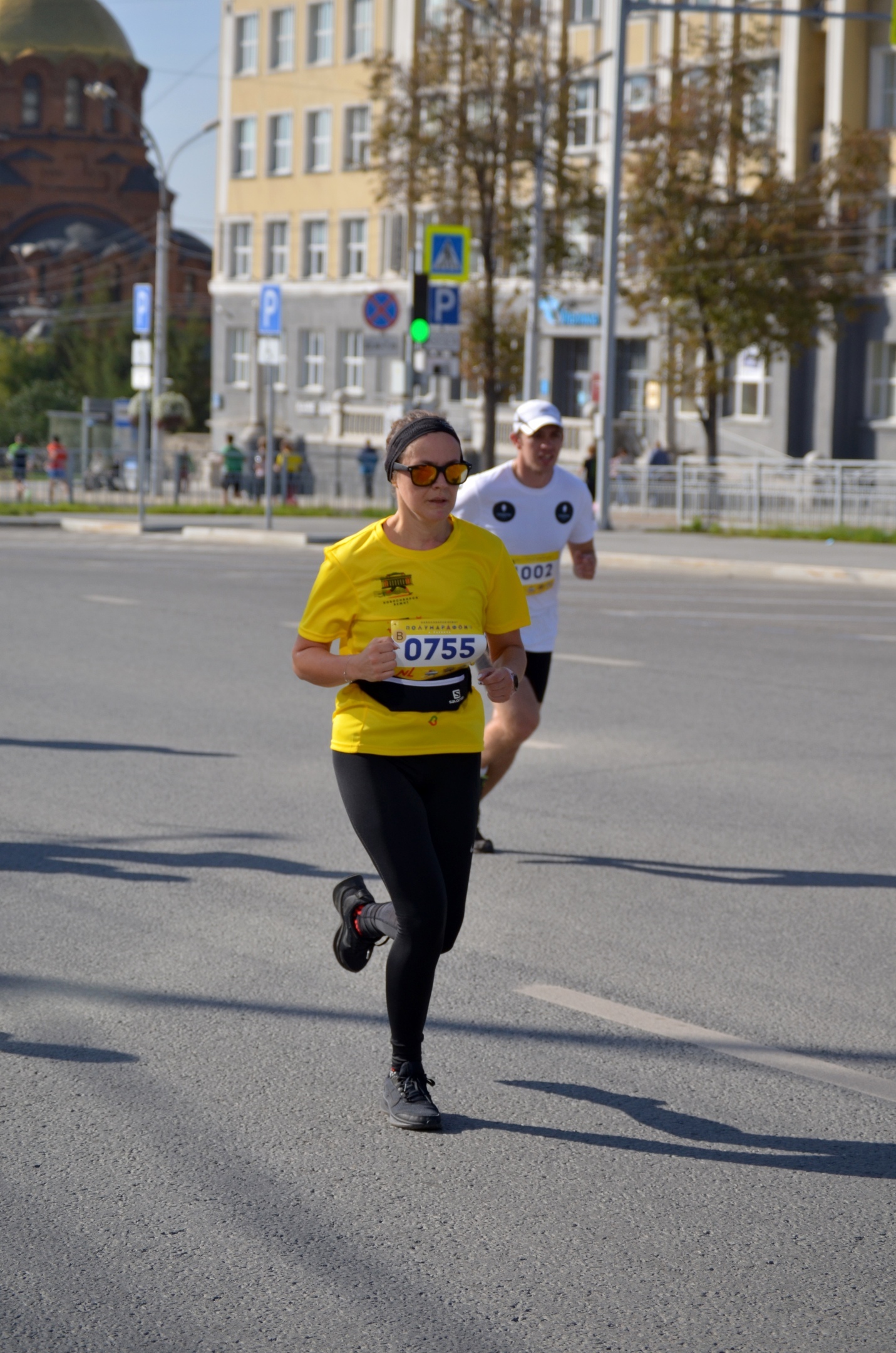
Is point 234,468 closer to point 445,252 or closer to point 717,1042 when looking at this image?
point 445,252

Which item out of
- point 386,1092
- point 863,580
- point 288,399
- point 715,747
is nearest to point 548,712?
point 715,747

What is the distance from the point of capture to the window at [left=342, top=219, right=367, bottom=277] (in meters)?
64.1

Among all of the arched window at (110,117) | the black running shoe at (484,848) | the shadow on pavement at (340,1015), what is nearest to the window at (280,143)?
the arched window at (110,117)

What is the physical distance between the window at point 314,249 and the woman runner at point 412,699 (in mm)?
62365

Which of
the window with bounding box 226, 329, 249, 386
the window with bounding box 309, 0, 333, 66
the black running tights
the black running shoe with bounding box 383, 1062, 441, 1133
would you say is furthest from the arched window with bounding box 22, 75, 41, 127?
the black running shoe with bounding box 383, 1062, 441, 1133

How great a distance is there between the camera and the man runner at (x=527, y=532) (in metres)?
7.71

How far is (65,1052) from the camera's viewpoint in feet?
16.8

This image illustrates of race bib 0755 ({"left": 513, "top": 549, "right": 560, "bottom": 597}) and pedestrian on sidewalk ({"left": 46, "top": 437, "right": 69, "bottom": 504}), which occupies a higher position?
pedestrian on sidewalk ({"left": 46, "top": 437, "right": 69, "bottom": 504})

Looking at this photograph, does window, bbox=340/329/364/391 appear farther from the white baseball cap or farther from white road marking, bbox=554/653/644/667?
the white baseball cap

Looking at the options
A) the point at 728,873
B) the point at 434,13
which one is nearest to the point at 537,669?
the point at 728,873

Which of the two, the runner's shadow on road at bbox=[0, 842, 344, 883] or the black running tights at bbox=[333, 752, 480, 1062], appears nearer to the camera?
the black running tights at bbox=[333, 752, 480, 1062]

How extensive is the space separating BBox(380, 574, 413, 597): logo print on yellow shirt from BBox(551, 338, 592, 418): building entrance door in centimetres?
5365

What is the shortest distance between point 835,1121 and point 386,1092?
1132 millimetres

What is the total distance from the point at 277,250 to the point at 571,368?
577 inches
